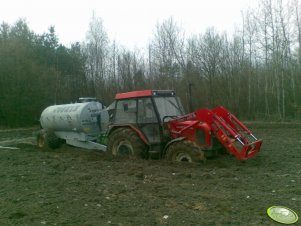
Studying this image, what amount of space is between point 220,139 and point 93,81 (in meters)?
31.4

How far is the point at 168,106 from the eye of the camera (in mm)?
10109

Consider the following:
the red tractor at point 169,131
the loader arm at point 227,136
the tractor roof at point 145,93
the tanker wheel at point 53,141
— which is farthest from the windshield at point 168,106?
the tanker wheel at point 53,141

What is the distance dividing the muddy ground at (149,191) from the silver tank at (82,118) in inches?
118

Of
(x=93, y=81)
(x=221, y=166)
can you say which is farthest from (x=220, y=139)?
(x=93, y=81)

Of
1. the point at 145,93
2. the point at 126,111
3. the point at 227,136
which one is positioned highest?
the point at 145,93

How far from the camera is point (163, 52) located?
30766mm

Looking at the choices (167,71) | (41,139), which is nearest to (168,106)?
(41,139)

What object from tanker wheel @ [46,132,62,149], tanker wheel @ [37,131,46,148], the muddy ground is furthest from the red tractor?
tanker wheel @ [37,131,46,148]

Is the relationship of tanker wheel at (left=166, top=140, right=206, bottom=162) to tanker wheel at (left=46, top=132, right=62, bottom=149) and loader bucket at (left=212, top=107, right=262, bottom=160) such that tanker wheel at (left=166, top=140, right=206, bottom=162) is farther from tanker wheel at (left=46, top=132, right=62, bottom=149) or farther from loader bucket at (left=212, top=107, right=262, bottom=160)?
tanker wheel at (left=46, top=132, right=62, bottom=149)

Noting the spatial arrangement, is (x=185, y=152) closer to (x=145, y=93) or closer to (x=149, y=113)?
(x=149, y=113)

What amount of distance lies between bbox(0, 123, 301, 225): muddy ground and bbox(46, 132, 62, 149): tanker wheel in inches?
149

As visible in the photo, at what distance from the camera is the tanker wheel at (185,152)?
28.2ft

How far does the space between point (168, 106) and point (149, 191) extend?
12.6ft

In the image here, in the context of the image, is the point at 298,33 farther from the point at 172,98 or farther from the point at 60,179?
the point at 60,179
